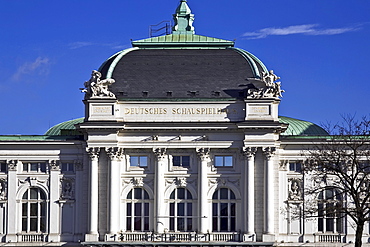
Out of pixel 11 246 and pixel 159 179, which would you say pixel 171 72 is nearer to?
pixel 159 179

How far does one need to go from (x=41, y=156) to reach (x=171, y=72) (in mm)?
15645

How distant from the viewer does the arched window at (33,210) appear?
11219 centimetres

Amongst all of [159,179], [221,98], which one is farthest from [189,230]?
[221,98]

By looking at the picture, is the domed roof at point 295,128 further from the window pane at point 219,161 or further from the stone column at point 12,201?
the window pane at point 219,161

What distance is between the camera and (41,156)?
112375 mm

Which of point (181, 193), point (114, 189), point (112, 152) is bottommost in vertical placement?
point (181, 193)

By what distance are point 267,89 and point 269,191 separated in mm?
10098

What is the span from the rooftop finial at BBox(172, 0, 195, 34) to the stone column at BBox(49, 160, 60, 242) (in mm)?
20750

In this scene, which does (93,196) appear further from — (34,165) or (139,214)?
(34,165)

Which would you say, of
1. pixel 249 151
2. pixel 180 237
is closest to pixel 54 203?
pixel 180 237

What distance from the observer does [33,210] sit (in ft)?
369

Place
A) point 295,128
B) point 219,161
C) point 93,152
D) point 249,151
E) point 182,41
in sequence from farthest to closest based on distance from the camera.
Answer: point 295,128 < point 182,41 < point 219,161 < point 93,152 < point 249,151

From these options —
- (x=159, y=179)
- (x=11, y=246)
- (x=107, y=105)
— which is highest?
(x=107, y=105)

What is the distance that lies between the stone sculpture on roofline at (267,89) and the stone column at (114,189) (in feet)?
46.8
